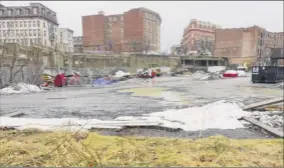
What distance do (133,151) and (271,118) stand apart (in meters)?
4.34

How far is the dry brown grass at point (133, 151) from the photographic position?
3.65 m

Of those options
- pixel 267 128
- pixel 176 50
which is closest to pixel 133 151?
pixel 267 128

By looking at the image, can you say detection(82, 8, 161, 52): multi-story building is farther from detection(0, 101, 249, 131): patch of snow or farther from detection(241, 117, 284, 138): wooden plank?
detection(241, 117, 284, 138): wooden plank

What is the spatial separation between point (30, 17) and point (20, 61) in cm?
894

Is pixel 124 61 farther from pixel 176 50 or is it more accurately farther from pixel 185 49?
pixel 176 50

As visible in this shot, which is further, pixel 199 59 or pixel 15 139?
pixel 199 59

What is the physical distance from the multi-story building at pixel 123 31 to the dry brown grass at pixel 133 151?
47827 millimetres

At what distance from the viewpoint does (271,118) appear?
6723 mm

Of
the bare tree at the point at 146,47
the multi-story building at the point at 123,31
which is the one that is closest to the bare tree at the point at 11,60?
the multi-story building at the point at 123,31

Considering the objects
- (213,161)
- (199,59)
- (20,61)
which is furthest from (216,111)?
(199,59)

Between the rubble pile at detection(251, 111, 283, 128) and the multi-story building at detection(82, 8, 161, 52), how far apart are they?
45.2 metres

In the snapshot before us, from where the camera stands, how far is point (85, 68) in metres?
34.9

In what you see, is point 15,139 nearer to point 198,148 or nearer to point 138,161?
point 138,161

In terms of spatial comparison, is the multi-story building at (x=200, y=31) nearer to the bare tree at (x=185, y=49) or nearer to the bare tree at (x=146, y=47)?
the bare tree at (x=185, y=49)
